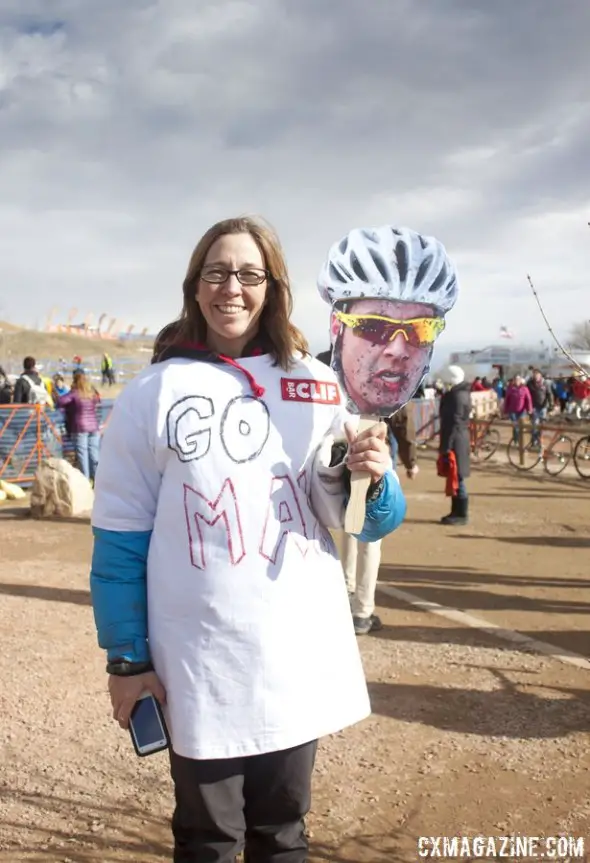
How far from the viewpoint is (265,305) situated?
81.7 inches

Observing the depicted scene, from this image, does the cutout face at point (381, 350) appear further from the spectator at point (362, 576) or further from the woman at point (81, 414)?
the woman at point (81, 414)

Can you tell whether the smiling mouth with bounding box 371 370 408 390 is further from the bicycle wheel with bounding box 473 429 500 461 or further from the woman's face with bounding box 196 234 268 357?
the bicycle wheel with bounding box 473 429 500 461

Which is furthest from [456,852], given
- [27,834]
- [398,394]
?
[398,394]

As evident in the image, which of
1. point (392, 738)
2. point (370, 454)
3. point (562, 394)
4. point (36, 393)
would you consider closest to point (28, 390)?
point (36, 393)

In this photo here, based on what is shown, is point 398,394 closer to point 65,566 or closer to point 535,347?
point 65,566

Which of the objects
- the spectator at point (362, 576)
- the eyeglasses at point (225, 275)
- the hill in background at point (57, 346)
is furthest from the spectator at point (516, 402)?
the hill in background at point (57, 346)

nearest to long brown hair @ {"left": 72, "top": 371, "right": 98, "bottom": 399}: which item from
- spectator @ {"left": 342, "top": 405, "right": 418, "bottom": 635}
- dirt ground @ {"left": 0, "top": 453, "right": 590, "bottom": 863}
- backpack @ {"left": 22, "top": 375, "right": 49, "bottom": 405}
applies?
backpack @ {"left": 22, "top": 375, "right": 49, "bottom": 405}

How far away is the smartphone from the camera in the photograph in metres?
1.86

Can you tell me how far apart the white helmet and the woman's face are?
20 cm

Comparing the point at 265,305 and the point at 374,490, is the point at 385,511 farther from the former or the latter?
the point at 265,305

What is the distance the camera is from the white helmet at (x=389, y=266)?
2.02 metres

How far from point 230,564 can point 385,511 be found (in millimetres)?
412

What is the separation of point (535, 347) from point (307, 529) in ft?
155

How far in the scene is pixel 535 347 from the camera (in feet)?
153
